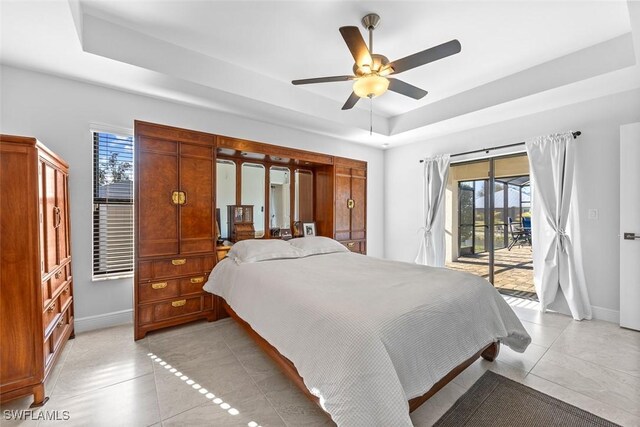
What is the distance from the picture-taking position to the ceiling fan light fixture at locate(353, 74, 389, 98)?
214 centimetres

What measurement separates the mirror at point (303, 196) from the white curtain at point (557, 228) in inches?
123

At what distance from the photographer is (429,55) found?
1965 millimetres

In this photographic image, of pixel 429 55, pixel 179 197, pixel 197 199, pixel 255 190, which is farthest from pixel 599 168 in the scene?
pixel 179 197

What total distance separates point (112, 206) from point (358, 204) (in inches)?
137

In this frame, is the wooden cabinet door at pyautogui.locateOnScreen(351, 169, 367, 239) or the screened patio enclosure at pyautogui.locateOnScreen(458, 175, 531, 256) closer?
the screened patio enclosure at pyautogui.locateOnScreen(458, 175, 531, 256)

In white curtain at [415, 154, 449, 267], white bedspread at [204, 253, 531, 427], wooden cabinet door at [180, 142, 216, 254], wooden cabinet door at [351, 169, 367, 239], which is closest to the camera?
white bedspread at [204, 253, 531, 427]

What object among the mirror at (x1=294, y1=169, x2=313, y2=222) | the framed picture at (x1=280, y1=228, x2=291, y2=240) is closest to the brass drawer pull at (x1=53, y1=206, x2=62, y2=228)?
the framed picture at (x1=280, y1=228, x2=291, y2=240)

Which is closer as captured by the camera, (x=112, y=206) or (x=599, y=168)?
(x=112, y=206)

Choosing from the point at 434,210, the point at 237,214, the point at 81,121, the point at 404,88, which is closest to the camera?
the point at 404,88

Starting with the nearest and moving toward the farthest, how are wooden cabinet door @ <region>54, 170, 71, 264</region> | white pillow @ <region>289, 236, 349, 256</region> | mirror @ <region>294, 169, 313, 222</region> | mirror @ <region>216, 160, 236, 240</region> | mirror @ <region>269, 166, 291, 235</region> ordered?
1. wooden cabinet door @ <region>54, 170, 71, 264</region>
2. white pillow @ <region>289, 236, 349, 256</region>
3. mirror @ <region>216, 160, 236, 240</region>
4. mirror @ <region>269, 166, 291, 235</region>
5. mirror @ <region>294, 169, 313, 222</region>

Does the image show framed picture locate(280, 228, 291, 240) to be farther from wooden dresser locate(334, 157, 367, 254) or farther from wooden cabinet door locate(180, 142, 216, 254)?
wooden cabinet door locate(180, 142, 216, 254)

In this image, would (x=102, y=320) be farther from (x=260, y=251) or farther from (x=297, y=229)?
(x=297, y=229)

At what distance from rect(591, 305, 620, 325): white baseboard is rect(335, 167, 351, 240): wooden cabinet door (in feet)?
10.5

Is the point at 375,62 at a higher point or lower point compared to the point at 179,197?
higher
